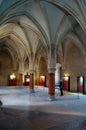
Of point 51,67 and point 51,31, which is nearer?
point 51,31

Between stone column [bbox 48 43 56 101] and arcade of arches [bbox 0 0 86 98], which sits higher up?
arcade of arches [bbox 0 0 86 98]

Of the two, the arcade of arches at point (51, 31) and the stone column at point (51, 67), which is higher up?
the arcade of arches at point (51, 31)

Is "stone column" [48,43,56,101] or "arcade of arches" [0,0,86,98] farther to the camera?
"stone column" [48,43,56,101]

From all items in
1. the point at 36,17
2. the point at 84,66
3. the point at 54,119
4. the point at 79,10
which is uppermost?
the point at 36,17

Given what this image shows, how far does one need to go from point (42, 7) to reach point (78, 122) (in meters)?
8.89

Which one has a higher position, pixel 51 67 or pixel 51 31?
pixel 51 31

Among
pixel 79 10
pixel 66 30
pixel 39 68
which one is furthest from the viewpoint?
pixel 39 68

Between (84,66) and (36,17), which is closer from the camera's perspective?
(36,17)

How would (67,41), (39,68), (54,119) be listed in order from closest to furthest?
(54,119) → (67,41) → (39,68)

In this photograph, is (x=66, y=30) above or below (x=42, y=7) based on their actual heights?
below

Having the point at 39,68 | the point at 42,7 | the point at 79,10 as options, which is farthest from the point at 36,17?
the point at 39,68

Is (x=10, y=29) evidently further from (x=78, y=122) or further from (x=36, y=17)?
(x=78, y=122)

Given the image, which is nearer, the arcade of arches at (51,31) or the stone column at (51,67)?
the arcade of arches at (51,31)

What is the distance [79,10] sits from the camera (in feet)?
33.1
